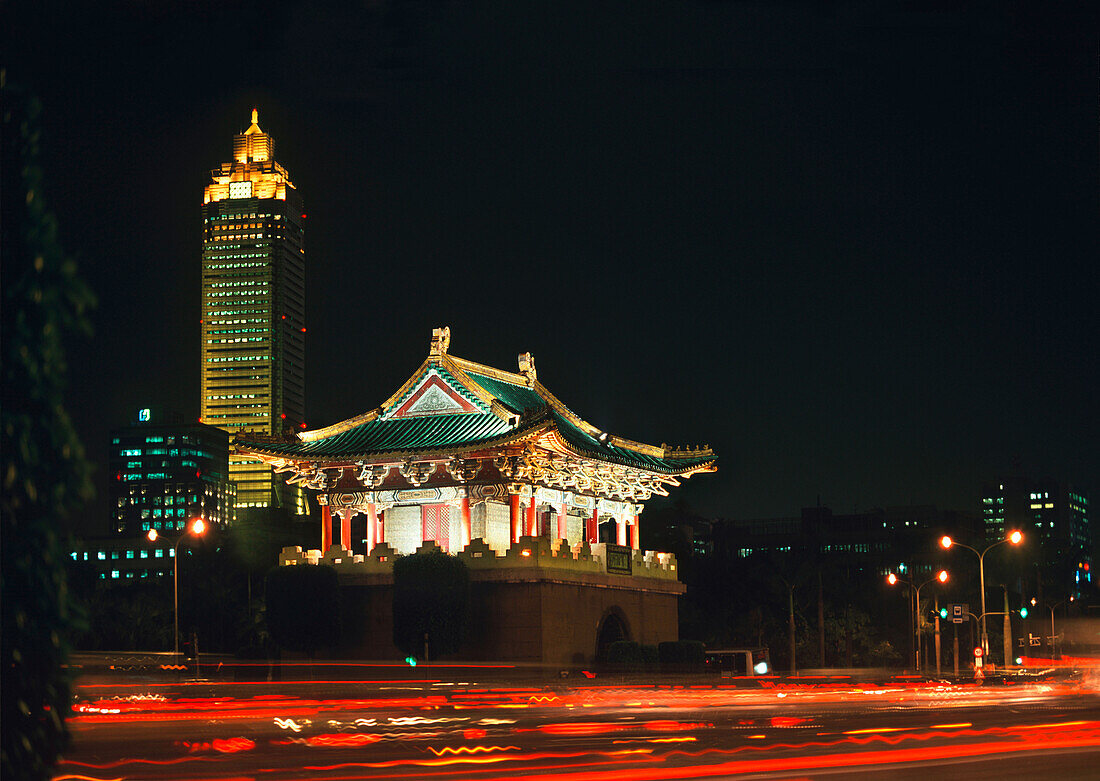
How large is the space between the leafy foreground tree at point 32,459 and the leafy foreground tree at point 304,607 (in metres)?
39.5

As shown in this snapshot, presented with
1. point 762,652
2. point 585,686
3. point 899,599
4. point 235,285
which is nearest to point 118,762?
point 585,686

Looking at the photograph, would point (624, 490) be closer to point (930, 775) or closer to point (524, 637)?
point (524, 637)

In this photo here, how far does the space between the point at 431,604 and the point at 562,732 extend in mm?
23055

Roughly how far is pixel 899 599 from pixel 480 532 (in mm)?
38405

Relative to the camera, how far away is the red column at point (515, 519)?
47.3 meters

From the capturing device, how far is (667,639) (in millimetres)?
54469

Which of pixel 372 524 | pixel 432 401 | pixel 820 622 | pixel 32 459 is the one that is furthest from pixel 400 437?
pixel 32 459

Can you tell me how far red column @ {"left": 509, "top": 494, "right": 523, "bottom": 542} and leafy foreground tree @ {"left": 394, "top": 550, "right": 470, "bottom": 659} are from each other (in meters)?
2.33

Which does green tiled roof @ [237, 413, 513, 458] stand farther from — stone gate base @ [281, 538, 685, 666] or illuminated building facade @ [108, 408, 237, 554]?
illuminated building facade @ [108, 408, 237, 554]

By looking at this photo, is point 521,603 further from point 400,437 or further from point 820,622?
point 820,622

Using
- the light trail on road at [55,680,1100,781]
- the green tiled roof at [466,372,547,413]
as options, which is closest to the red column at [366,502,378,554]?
the green tiled roof at [466,372,547,413]

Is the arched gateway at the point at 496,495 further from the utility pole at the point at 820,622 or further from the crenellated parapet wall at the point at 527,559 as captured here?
the utility pole at the point at 820,622

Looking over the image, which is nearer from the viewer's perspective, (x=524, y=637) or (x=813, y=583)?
(x=524, y=637)

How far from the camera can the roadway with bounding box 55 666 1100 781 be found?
661 inches
